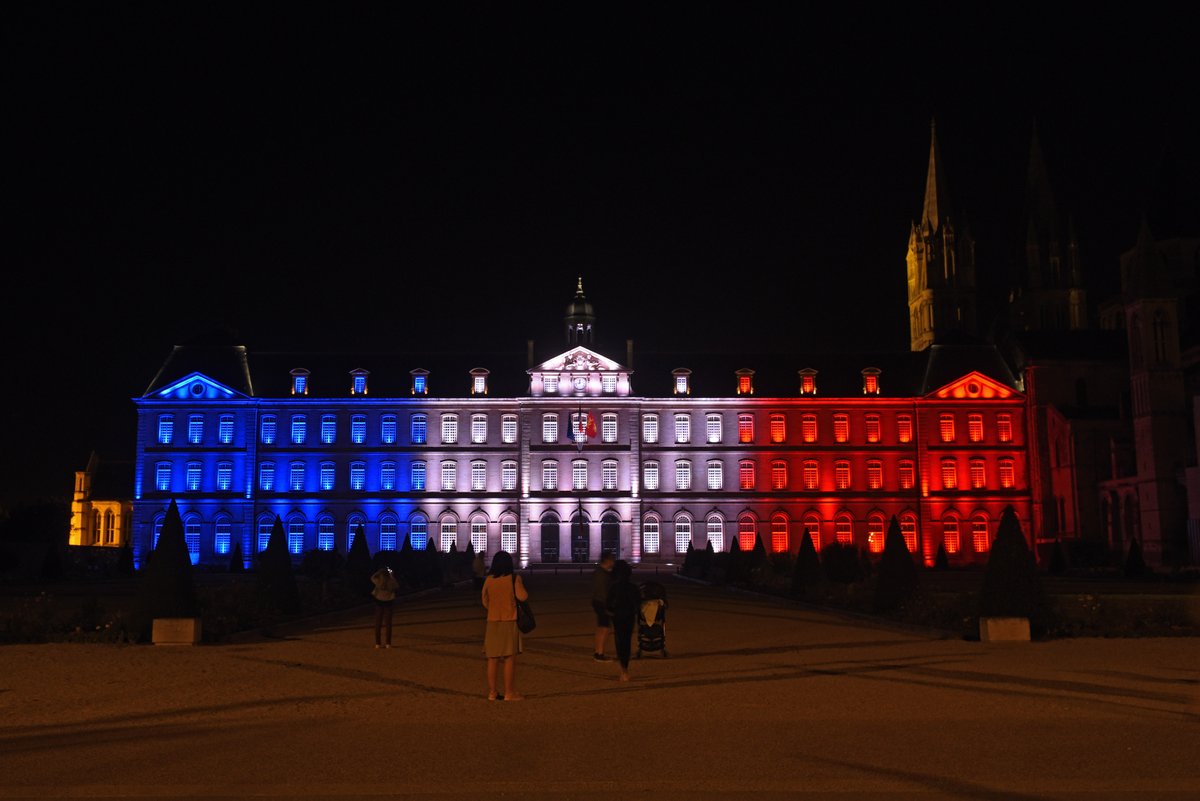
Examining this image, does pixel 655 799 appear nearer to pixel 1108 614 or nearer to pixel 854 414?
pixel 1108 614

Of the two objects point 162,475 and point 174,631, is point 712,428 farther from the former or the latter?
point 174,631

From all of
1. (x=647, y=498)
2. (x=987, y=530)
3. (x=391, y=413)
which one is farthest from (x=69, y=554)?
(x=987, y=530)

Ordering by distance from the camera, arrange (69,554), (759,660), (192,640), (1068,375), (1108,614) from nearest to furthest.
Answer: (759,660), (192,640), (1108,614), (69,554), (1068,375)

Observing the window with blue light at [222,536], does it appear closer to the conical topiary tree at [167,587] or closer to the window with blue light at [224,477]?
the window with blue light at [224,477]

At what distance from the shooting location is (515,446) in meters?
63.2

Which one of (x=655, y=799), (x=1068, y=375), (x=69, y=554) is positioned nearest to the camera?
(x=655, y=799)

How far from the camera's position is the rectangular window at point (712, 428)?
6369cm

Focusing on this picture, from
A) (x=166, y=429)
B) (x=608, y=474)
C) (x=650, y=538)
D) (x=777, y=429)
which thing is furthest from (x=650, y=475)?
(x=166, y=429)

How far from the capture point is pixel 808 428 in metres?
63.9

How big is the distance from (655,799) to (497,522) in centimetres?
5553

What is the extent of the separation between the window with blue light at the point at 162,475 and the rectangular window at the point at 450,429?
14.1 metres

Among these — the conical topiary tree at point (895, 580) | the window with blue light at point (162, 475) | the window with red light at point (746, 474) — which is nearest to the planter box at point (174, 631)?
the conical topiary tree at point (895, 580)

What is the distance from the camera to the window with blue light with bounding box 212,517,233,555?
2452 inches

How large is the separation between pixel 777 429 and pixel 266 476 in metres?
26.4
